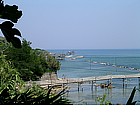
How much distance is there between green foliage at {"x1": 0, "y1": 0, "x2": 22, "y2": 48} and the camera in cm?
70

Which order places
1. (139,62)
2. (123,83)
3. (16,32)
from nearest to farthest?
(16,32)
(123,83)
(139,62)

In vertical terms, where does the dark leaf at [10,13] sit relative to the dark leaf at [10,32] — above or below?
above

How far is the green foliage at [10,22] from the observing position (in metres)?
0.70

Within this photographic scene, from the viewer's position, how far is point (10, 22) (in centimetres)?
70

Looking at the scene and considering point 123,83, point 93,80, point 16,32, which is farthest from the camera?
point 123,83

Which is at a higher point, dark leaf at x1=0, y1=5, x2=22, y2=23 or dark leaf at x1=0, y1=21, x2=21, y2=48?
dark leaf at x1=0, y1=5, x2=22, y2=23
